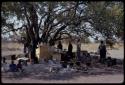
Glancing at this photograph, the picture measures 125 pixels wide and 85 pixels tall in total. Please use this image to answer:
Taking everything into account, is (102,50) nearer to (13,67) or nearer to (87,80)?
(87,80)

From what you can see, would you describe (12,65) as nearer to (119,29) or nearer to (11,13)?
(11,13)

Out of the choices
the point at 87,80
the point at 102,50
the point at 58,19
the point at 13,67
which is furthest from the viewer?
the point at 102,50

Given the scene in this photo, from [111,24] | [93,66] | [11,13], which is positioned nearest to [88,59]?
[93,66]

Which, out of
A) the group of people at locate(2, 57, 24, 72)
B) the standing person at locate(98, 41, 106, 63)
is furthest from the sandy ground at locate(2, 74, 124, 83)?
the standing person at locate(98, 41, 106, 63)

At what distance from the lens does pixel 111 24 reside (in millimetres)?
14852

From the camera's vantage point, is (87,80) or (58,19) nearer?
(87,80)

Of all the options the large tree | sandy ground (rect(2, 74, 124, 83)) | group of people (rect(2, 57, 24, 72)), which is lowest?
sandy ground (rect(2, 74, 124, 83))

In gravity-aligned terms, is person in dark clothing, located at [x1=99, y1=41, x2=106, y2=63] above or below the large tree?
below

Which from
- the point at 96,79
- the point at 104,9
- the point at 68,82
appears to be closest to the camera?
the point at 68,82

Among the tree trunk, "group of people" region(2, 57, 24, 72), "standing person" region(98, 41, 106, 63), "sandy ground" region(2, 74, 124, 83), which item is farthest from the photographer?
"standing person" region(98, 41, 106, 63)

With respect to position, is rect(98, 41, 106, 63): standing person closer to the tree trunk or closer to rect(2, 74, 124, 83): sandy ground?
the tree trunk


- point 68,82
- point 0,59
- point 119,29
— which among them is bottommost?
point 68,82

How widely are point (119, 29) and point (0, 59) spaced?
576 centimetres

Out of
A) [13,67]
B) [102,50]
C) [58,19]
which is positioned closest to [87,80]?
[13,67]
